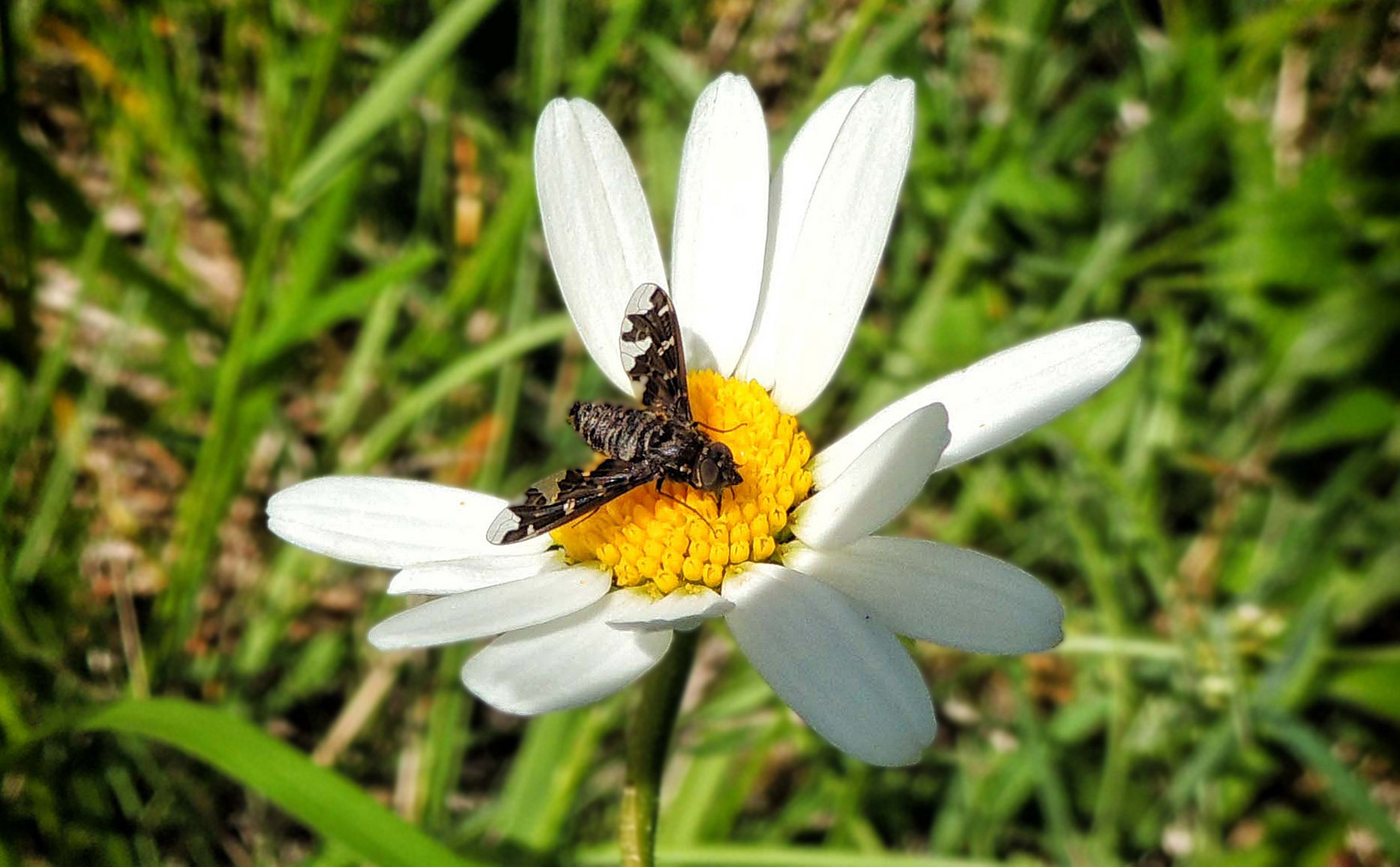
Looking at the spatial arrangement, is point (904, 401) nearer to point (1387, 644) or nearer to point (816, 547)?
point (816, 547)

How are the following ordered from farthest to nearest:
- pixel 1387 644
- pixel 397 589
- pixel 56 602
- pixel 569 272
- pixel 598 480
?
pixel 1387 644, pixel 56 602, pixel 569 272, pixel 598 480, pixel 397 589

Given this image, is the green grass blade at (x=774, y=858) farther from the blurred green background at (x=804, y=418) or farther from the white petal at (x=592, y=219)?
the white petal at (x=592, y=219)

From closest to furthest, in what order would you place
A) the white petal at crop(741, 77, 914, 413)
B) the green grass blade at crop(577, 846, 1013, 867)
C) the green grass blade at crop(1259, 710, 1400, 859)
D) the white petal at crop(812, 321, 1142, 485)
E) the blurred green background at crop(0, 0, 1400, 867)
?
1. the white petal at crop(812, 321, 1142, 485)
2. the white petal at crop(741, 77, 914, 413)
3. the green grass blade at crop(577, 846, 1013, 867)
4. the green grass blade at crop(1259, 710, 1400, 859)
5. the blurred green background at crop(0, 0, 1400, 867)

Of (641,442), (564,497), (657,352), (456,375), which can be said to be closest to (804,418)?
(456,375)

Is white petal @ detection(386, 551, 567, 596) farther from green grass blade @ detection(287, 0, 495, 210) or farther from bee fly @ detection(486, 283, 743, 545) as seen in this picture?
green grass blade @ detection(287, 0, 495, 210)

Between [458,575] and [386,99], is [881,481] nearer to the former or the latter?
[458,575]

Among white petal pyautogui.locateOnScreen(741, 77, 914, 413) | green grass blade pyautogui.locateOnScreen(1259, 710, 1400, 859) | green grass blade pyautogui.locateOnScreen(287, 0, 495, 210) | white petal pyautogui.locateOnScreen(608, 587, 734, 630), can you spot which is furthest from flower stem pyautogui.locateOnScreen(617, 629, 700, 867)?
green grass blade pyautogui.locateOnScreen(287, 0, 495, 210)

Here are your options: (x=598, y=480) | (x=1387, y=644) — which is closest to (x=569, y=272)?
(x=598, y=480)
